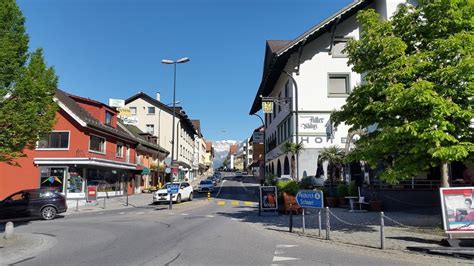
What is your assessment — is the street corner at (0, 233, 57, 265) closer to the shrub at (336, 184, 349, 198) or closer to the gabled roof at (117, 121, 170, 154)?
the shrub at (336, 184, 349, 198)

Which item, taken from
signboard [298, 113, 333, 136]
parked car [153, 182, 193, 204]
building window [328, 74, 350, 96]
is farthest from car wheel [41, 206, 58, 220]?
building window [328, 74, 350, 96]

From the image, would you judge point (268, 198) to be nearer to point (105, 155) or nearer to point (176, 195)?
point (176, 195)

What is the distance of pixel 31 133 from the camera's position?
48.3 ft

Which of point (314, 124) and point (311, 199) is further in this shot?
point (314, 124)

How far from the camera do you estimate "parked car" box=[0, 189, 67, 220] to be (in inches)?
805

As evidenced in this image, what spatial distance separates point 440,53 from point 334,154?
14473 mm

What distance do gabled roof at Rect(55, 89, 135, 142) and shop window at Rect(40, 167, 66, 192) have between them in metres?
4.20

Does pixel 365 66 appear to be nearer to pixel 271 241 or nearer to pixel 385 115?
pixel 385 115

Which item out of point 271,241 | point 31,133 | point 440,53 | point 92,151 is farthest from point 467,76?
point 92,151

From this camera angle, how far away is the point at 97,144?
34594mm

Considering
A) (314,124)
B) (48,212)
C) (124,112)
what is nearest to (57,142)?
(48,212)

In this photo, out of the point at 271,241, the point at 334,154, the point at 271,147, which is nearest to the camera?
the point at 271,241

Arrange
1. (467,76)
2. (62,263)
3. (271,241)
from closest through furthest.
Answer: (62,263), (467,76), (271,241)

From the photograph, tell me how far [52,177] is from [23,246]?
854 inches
